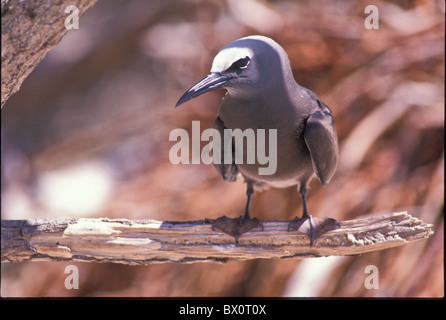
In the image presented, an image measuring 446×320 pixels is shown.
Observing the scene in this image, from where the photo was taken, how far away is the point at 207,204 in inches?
125

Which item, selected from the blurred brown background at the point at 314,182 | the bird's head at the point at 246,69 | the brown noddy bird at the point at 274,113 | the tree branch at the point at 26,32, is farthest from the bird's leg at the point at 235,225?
the blurred brown background at the point at 314,182

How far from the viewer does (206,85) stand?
58.5 inches

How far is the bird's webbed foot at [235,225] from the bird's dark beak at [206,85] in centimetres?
48

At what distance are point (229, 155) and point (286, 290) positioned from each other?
1215 mm

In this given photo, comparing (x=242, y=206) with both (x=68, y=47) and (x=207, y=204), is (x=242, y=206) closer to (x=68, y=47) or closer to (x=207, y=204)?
(x=207, y=204)

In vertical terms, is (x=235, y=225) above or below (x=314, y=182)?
below

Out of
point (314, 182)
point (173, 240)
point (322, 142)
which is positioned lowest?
point (173, 240)

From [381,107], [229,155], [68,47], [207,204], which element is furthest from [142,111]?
[229,155]

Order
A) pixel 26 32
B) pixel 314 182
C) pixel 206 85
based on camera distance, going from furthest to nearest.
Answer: pixel 314 182, pixel 206 85, pixel 26 32

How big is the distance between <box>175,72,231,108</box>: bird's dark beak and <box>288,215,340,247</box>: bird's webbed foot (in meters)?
0.55

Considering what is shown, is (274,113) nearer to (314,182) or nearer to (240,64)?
(240,64)

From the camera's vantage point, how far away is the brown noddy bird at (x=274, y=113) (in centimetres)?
155

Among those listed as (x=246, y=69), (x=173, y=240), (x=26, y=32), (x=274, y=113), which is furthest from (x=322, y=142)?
(x=26, y=32)

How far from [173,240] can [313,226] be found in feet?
1.56
